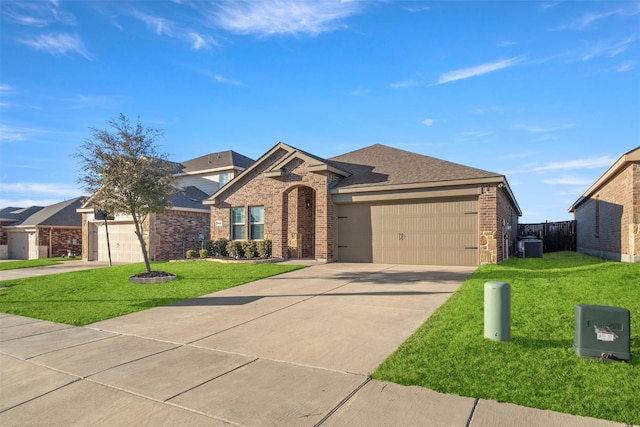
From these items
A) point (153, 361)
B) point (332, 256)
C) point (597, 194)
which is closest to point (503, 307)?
point (153, 361)

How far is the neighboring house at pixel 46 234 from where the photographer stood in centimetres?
3123

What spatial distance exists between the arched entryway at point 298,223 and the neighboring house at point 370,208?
0.15 feet

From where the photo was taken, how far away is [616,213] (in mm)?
14797

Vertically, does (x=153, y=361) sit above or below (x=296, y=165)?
below

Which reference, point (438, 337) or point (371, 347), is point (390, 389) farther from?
point (438, 337)

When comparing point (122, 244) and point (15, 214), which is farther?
point (15, 214)

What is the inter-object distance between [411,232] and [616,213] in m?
8.11

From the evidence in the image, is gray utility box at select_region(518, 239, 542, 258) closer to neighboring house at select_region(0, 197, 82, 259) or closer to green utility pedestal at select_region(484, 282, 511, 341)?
green utility pedestal at select_region(484, 282, 511, 341)

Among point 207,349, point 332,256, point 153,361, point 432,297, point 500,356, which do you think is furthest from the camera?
point 332,256

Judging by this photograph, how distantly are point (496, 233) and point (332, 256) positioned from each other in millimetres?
6278

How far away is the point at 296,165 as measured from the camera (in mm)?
16500

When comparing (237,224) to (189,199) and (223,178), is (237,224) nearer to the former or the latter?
(189,199)

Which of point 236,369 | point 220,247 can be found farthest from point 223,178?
point 236,369

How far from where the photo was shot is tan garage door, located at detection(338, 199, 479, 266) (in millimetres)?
13617
